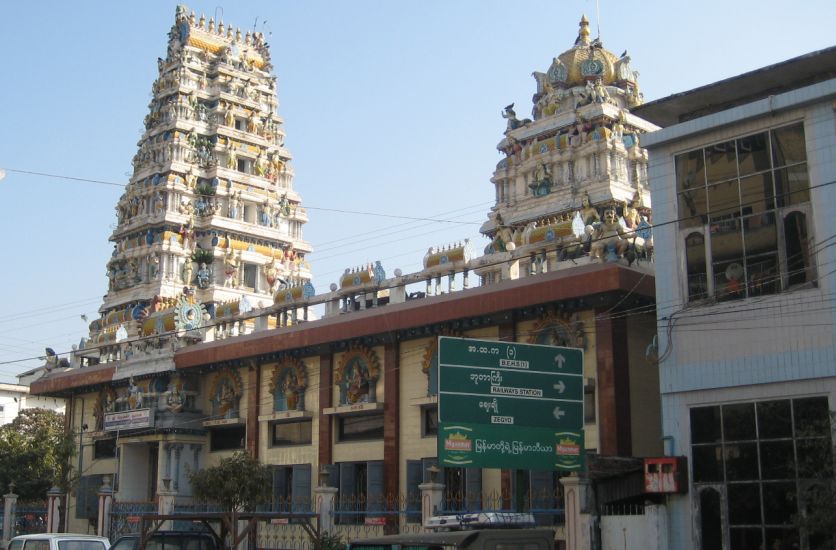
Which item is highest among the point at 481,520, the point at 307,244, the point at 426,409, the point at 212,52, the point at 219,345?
the point at 212,52

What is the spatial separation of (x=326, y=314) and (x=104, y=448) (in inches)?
580

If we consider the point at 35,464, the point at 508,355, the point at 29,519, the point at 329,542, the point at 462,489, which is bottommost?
the point at 329,542

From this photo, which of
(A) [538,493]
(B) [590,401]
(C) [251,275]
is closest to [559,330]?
(B) [590,401]

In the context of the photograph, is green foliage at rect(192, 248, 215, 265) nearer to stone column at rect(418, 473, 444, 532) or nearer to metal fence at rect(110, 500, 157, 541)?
metal fence at rect(110, 500, 157, 541)

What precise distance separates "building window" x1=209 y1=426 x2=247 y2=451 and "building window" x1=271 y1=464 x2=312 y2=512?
9.07 feet

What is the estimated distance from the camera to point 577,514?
2436 cm

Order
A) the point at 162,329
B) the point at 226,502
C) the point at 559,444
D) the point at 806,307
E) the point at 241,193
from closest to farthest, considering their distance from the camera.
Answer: the point at 806,307, the point at 559,444, the point at 226,502, the point at 162,329, the point at 241,193

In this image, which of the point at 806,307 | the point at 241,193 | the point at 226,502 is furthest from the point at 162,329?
the point at 806,307

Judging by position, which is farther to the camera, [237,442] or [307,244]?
[307,244]

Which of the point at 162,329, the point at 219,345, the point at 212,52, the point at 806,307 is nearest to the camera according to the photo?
the point at 806,307

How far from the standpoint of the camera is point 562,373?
982 inches

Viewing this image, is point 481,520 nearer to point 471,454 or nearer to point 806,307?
point 471,454

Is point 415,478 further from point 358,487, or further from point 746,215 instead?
point 746,215

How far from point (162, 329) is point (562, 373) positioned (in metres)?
25.8
